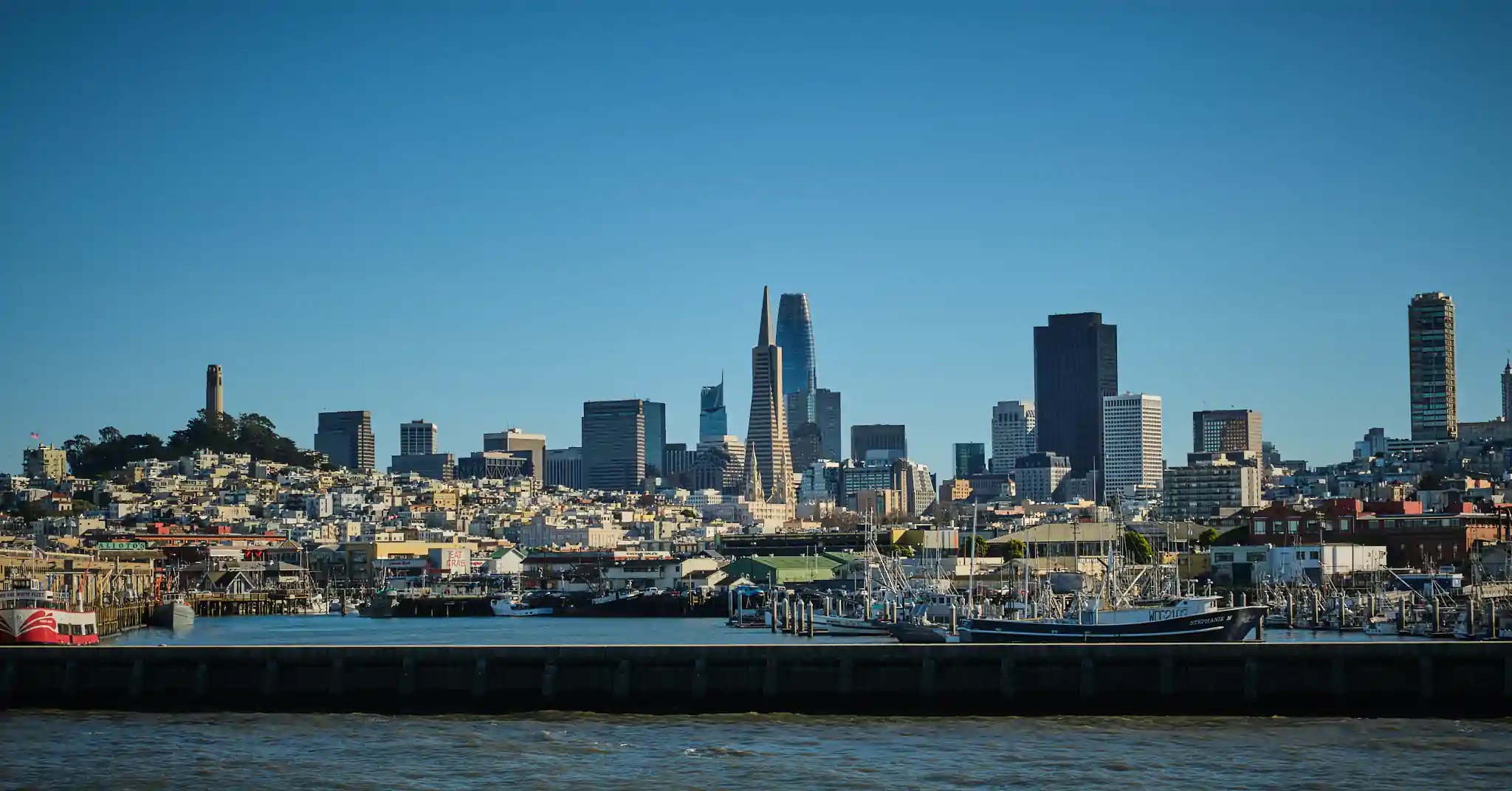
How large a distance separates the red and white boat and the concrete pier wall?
761 inches

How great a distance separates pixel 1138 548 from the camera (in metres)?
140

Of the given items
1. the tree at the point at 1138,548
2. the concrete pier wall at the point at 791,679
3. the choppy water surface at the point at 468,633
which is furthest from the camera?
the tree at the point at 1138,548

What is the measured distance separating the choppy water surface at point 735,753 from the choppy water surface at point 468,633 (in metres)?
27.8

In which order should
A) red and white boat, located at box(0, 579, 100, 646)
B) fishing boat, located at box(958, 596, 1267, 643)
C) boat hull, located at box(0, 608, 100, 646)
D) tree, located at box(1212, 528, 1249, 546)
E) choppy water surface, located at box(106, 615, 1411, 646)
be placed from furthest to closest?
tree, located at box(1212, 528, 1249, 546)
choppy water surface, located at box(106, 615, 1411, 646)
red and white boat, located at box(0, 579, 100, 646)
boat hull, located at box(0, 608, 100, 646)
fishing boat, located at box(958, 596, 1267, 643)

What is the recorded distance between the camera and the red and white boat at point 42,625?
65625 mm

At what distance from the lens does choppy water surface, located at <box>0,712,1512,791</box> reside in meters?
33.9

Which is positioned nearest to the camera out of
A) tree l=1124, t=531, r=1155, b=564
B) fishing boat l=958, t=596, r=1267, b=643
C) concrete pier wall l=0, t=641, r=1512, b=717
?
concrete pier wall l=0, t=641, r=1512, b=717

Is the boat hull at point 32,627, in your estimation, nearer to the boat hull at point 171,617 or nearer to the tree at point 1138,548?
the boat hull at point 171,617

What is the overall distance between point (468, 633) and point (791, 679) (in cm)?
5471

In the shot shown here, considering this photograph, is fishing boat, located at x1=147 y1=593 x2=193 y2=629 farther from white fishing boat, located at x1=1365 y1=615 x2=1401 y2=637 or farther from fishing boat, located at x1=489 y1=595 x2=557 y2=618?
white fishing boat, located at x1=1365 y1=615 x2=1401 y2=637

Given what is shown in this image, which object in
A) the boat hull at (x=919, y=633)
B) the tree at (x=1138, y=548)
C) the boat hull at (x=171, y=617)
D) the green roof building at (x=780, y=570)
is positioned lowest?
the boat hull at (x=171, y=617)

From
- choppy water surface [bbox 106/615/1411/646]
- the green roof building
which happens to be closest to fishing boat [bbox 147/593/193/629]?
choppy water surface [bbox 106/615/1411/646]

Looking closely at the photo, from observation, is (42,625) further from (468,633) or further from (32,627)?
(468,633)

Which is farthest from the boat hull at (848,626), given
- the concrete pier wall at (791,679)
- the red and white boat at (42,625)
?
the concrete pier wall at (791,679)
